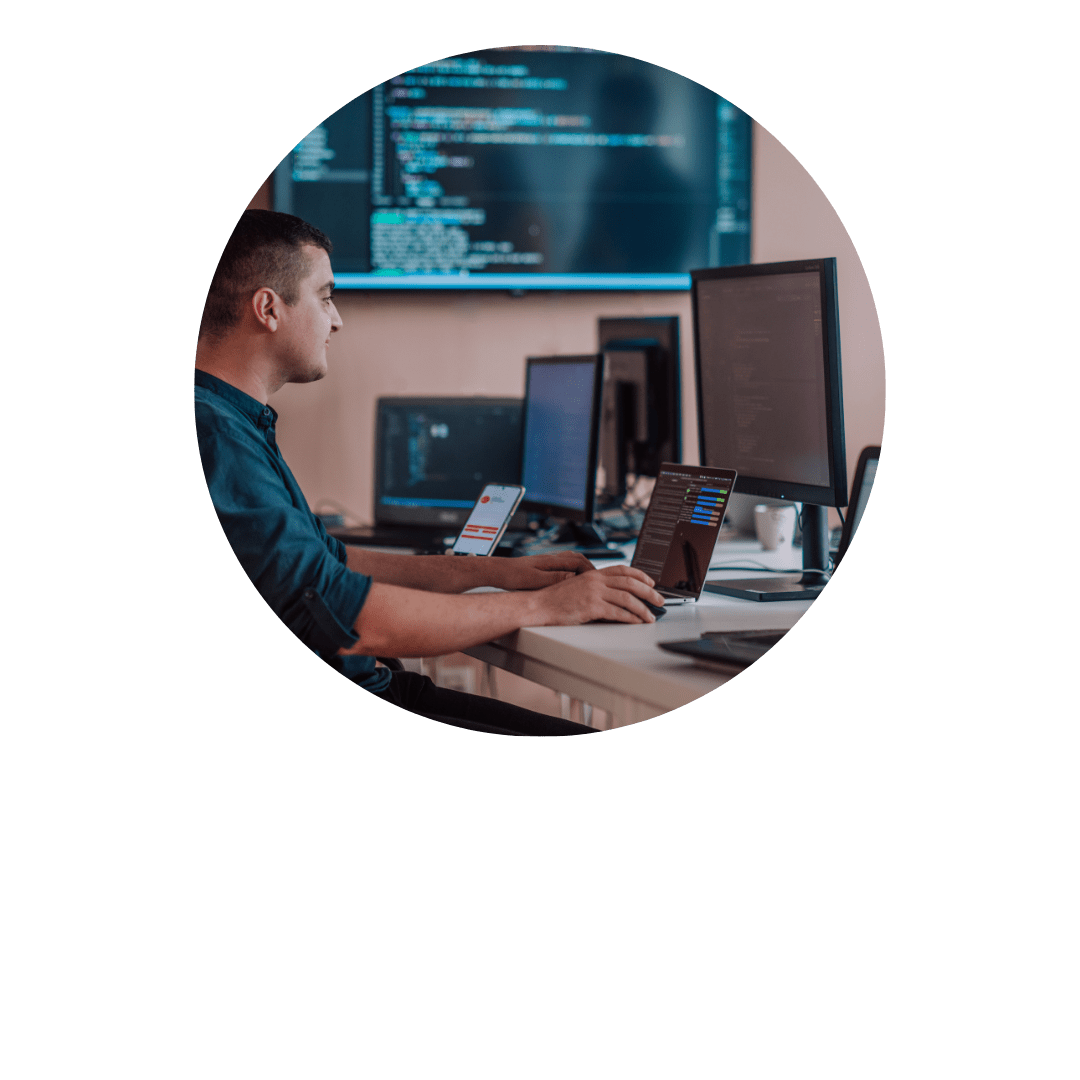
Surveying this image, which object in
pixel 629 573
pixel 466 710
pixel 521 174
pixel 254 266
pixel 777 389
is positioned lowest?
pixel 466 710

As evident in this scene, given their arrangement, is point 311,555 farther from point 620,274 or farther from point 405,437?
point 620,274

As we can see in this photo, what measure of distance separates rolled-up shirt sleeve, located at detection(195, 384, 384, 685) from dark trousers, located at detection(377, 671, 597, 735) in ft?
→ 1.25

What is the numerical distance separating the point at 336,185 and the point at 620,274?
A: 99cm

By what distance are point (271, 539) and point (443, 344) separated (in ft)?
6.99

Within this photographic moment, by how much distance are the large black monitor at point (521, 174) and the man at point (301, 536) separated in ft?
5.62

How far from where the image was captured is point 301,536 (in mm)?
1569

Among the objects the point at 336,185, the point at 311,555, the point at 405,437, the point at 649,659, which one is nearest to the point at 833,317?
the point at 649,659

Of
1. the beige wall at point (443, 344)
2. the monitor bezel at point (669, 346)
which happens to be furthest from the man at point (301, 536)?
the beige wall at point (443, 344)

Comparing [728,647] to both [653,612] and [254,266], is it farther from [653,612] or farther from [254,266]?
[254,266]

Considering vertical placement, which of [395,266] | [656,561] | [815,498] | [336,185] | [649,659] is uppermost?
[336,185]

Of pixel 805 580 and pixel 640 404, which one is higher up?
pixel 640 404

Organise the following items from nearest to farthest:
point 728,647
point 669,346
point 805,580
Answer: point 728,647 < point 805,580 < point 669,346

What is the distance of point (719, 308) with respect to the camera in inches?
78.2

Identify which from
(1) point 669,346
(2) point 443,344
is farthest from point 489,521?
(2) point 443,344
